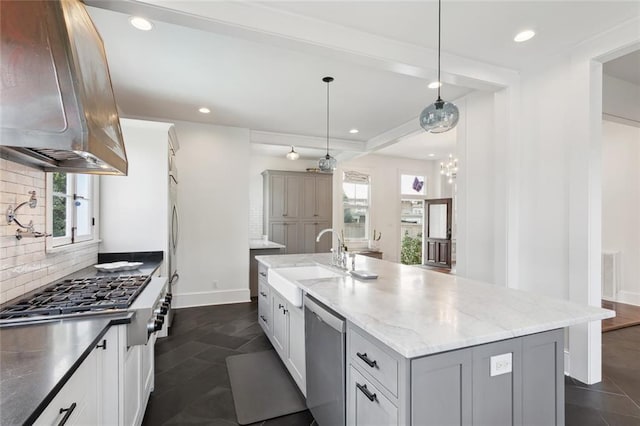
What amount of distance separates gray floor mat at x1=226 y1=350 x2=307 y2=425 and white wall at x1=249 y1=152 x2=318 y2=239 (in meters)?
4.25

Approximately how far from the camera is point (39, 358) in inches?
41.8

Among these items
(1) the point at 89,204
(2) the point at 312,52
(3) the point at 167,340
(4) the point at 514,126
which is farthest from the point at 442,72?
(3) the point at 167,340

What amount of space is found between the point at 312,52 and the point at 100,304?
2203 millimetres

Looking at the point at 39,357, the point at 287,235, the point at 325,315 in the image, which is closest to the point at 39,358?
the point at 39,357

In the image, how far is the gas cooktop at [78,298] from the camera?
4.81ft

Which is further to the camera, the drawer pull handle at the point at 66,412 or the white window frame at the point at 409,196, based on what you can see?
the white window frame at the point at 409,196

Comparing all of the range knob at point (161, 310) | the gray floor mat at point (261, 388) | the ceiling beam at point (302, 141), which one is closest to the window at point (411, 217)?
the ceiling beam at point (302, 141)

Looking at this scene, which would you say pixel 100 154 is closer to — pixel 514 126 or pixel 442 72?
pixel 442 72

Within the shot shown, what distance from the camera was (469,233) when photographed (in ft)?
11.9

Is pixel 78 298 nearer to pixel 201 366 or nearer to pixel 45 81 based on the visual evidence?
pixel 45 81

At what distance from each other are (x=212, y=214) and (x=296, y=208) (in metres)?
2.21

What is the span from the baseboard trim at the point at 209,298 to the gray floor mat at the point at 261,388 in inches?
79.8

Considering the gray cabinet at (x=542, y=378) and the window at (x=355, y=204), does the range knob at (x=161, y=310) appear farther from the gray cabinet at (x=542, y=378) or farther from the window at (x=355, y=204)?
the window at (x=355, y=204)

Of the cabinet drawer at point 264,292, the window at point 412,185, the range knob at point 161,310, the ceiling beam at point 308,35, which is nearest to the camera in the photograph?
the range knob at point 161,310
